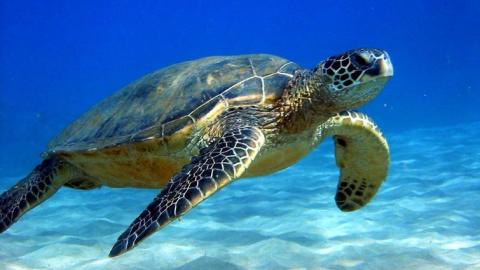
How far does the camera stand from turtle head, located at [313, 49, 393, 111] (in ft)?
13.3

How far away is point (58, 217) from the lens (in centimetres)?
997

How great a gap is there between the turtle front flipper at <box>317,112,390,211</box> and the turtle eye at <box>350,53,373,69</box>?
42.5 inches

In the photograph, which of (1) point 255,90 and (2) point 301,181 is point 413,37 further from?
(1) point 255,90

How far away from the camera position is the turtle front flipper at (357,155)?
16.9 ft

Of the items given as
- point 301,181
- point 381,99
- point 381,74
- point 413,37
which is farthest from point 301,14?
point 381,74

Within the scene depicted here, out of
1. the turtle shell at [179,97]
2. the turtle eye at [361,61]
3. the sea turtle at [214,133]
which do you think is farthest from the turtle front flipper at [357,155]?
the turtle eye at [361,61]

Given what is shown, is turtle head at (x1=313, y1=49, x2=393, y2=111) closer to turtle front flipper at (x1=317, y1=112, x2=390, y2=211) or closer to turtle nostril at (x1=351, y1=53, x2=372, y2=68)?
turtle nostril at (x1=351, y1=53, x2=372, y2=68)

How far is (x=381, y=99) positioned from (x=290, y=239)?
59313 millimetres

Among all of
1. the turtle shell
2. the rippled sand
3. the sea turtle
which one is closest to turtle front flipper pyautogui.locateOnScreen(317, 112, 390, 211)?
the sea turtle

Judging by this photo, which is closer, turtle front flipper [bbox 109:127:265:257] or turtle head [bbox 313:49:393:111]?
turtle front flipper [bbox 109:127:265:257]

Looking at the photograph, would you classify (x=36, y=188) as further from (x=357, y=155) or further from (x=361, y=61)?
(x=361, y=61)

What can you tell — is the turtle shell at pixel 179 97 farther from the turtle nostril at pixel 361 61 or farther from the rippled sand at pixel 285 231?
the rippled sand at pixel 285 231

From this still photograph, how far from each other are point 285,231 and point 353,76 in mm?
3567

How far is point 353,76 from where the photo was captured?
416 cm
